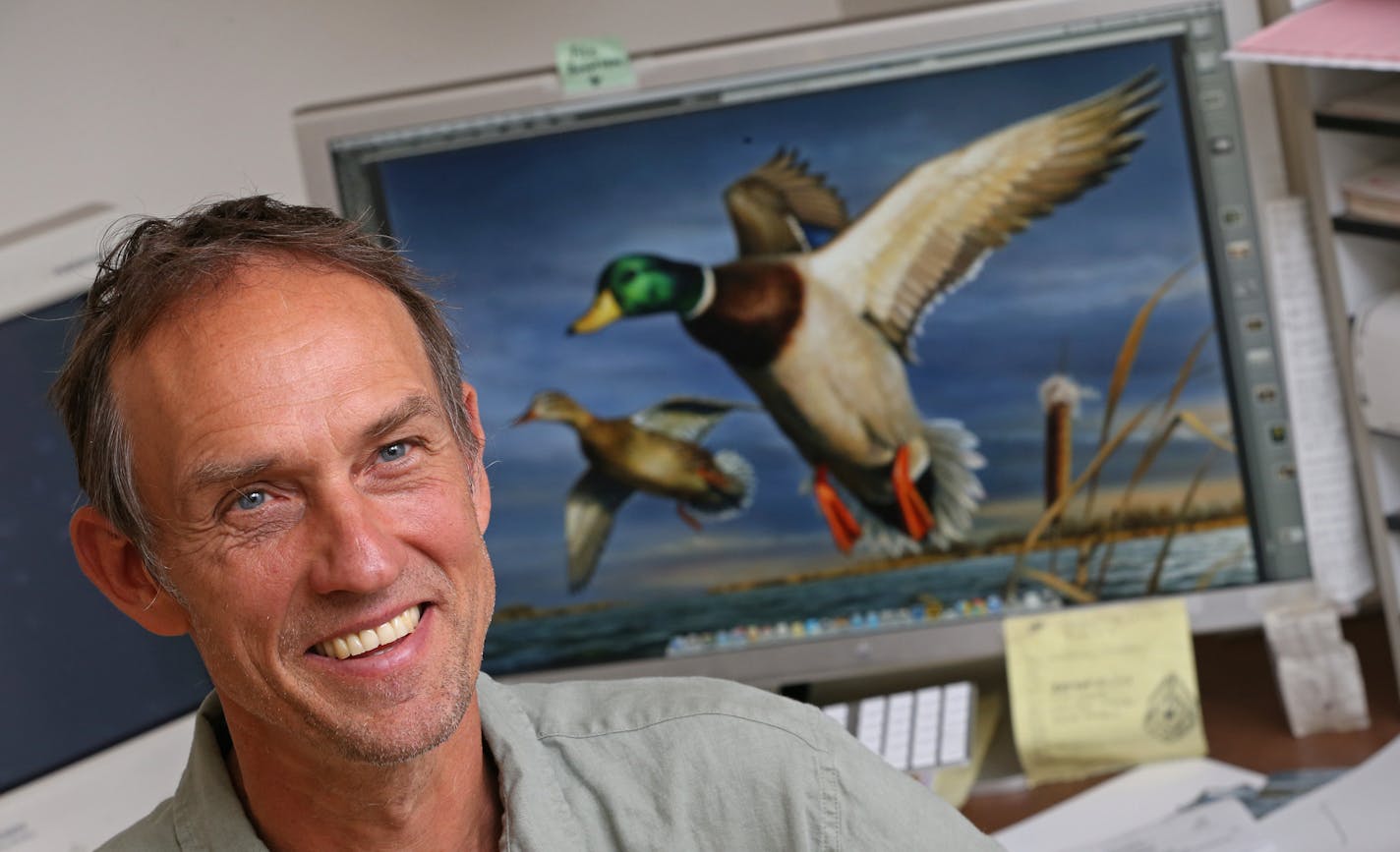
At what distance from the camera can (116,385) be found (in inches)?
33.7

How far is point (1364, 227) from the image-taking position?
4.10ft

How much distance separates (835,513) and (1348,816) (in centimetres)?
45

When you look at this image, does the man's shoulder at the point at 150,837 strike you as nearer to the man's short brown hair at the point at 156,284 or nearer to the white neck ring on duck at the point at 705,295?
the man's short brown hair at the point at 156,284

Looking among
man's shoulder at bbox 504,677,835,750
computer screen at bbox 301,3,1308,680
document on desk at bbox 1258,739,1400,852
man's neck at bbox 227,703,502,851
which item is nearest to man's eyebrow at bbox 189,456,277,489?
man's neck at bbox 227,703,502,851

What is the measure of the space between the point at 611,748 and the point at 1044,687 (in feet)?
1.59

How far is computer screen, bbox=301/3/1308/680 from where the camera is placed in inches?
50.1

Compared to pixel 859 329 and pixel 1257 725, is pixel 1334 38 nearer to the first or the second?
pixel 859 329

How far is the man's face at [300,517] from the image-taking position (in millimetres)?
807

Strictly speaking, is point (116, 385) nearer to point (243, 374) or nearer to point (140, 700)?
point (243, 374)

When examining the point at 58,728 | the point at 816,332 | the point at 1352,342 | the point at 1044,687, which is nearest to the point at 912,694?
the point at 1044,687

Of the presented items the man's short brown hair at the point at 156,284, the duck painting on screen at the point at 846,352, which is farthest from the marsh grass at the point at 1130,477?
the man's short brown hair at the point at 156,284

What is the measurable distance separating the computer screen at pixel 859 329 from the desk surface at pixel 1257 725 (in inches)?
4.8

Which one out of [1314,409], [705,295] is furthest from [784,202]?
[1314,409]

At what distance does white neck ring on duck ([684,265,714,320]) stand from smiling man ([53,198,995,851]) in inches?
14.5
